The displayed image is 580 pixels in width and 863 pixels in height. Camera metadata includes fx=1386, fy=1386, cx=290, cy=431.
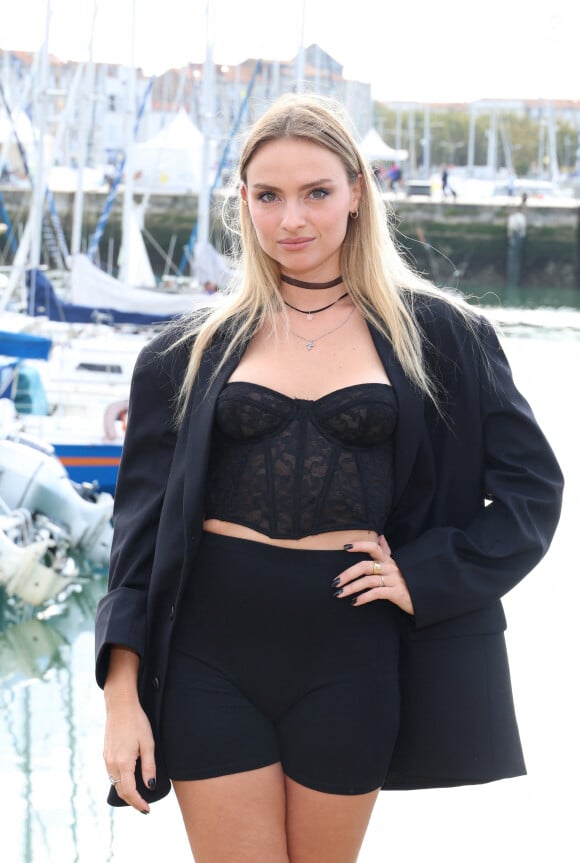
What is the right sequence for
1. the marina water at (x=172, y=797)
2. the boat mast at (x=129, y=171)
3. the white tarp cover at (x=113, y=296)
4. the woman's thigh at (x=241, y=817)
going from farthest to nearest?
the boat mast at (x=129, y=171)
the white tarp cover at (x=113, y=296)
the marina water at (x=172, y=797)
the woman's thigh at (x=241, y=817)

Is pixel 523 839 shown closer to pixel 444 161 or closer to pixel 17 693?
pixel 17 693

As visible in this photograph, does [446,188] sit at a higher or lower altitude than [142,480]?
lower

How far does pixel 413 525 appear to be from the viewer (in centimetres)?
211

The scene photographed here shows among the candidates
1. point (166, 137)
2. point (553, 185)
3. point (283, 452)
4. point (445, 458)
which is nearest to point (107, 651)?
point (283, 452)

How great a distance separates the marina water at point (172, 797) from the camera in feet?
15.0

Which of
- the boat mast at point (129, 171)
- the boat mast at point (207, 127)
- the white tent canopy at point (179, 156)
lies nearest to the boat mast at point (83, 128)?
the boat mast at point (129, 171)

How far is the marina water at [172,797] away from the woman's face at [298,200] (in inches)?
12.5

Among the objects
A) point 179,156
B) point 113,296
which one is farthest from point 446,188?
point 113,296

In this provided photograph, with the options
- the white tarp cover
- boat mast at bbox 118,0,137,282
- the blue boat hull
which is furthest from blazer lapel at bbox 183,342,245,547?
boat mast at bbox 118,0,137,282

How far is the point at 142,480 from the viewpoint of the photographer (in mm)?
2162

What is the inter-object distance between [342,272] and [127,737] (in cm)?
79

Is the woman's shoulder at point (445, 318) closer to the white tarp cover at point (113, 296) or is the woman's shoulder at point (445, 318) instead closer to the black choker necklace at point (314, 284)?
the black choker necklace at point (314, 284)

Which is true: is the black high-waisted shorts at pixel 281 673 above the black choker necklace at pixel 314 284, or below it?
below

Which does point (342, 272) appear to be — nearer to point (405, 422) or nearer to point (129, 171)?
point (405, 422)
